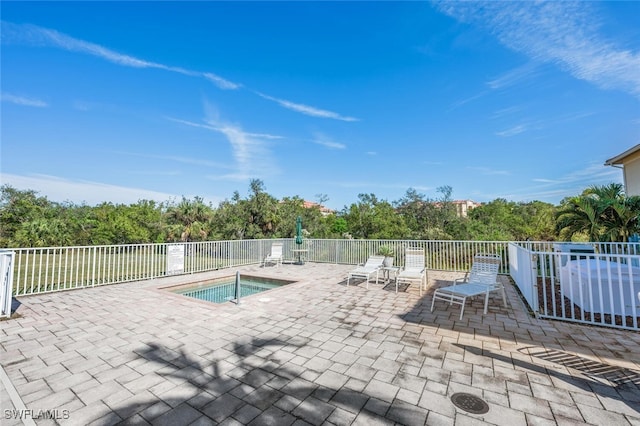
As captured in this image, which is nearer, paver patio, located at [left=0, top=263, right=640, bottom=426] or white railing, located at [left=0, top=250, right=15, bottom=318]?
paver patio, located at [left=0, top=263, right=640, bottom=426]

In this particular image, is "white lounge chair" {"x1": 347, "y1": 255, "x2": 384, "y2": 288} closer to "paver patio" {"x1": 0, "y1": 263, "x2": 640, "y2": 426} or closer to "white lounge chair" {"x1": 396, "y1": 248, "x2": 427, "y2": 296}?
"white lounge chair" {"x1": 396, "y1": 248, "x2": 427, "y2": 296}

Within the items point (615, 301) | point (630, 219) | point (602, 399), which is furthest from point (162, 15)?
point (630, 219)

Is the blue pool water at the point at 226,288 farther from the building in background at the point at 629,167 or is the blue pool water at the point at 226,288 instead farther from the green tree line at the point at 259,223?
the building in background at the point at 629,167

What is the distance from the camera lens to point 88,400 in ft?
7.33

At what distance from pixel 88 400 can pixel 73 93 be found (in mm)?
11941

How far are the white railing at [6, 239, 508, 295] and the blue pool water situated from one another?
4.88 feet

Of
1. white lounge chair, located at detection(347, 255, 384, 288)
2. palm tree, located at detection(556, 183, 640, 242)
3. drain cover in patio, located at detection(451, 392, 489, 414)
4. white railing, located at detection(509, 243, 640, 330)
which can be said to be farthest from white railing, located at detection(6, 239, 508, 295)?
drain cover in patio, located at detection(451, 392, 489, 414)

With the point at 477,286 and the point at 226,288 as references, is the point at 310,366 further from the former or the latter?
the point at 226,288

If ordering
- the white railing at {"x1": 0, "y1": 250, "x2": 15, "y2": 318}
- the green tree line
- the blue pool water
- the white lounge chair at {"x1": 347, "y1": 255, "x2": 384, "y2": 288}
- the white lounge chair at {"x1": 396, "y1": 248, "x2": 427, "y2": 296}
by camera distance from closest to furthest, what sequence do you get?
the white railing at {"x1": 0, "y1": 250, "x2": 15, "y2": 318}, the white lounge chair at {"x1": 396, "y1": 248, "x2": 427, "y2": 296}, the blue pool water, the white lounge chair at {"x1": 347, "y1": 255, "x2": 384, "y2": 288}, the green tree line

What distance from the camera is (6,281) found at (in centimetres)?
441

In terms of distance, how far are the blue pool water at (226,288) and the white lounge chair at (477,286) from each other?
442 centimetres

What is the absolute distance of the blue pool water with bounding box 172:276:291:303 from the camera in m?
6.92

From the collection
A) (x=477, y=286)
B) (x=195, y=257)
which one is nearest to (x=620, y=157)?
(x=477, y=286)

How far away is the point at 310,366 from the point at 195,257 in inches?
294
